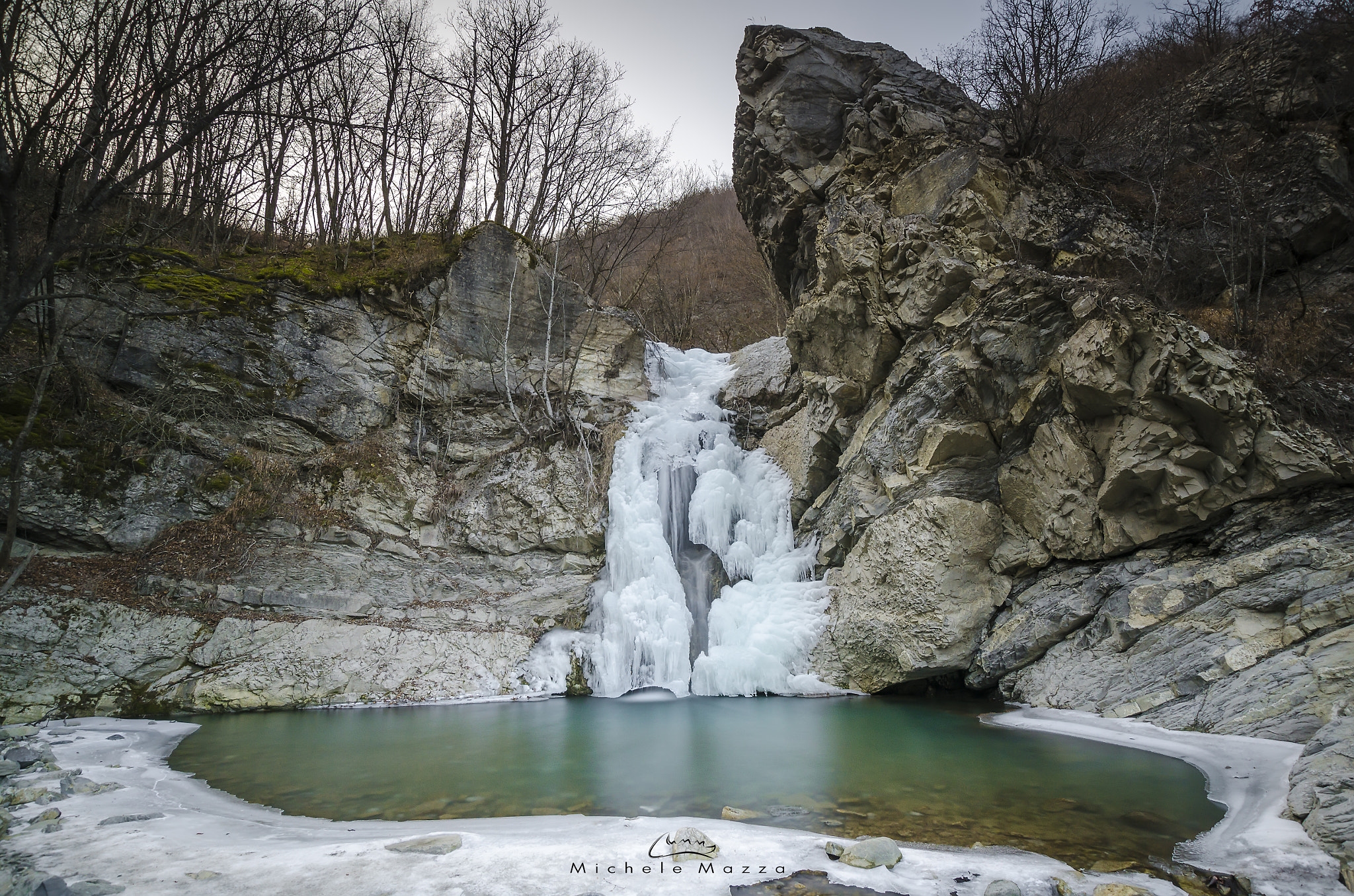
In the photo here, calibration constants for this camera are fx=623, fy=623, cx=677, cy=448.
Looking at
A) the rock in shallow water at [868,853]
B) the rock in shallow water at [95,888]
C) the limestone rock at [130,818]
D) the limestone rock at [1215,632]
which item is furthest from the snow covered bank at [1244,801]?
the limestone rock at [130,818]

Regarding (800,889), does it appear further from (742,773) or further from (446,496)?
(446,496)

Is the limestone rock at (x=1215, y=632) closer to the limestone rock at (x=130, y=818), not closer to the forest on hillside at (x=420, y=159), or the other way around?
the forest on hillside at (x=420, y=159)

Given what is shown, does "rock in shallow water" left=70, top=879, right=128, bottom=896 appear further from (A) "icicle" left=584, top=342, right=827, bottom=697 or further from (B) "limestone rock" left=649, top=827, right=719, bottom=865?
(A) "icicle" left=584, top=342, right=827, bottom=697

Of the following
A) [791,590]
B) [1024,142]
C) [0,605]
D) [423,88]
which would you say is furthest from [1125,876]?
[423,88]

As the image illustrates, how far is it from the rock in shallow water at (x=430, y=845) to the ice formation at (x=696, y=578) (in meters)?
6.42

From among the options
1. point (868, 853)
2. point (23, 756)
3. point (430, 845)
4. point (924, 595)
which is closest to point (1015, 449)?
point (924, 595)

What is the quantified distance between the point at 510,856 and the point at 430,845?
0.47m

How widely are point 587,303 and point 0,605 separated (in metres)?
11.5

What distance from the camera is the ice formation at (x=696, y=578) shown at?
9836 mm

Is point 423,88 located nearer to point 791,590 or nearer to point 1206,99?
point 791,590

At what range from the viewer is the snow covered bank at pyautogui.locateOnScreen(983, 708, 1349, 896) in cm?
281

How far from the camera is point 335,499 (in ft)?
36.3

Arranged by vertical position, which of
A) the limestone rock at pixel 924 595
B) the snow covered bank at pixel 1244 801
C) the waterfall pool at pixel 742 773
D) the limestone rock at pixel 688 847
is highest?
the limestone rock at pixel 924 595

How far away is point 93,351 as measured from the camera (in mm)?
10234
